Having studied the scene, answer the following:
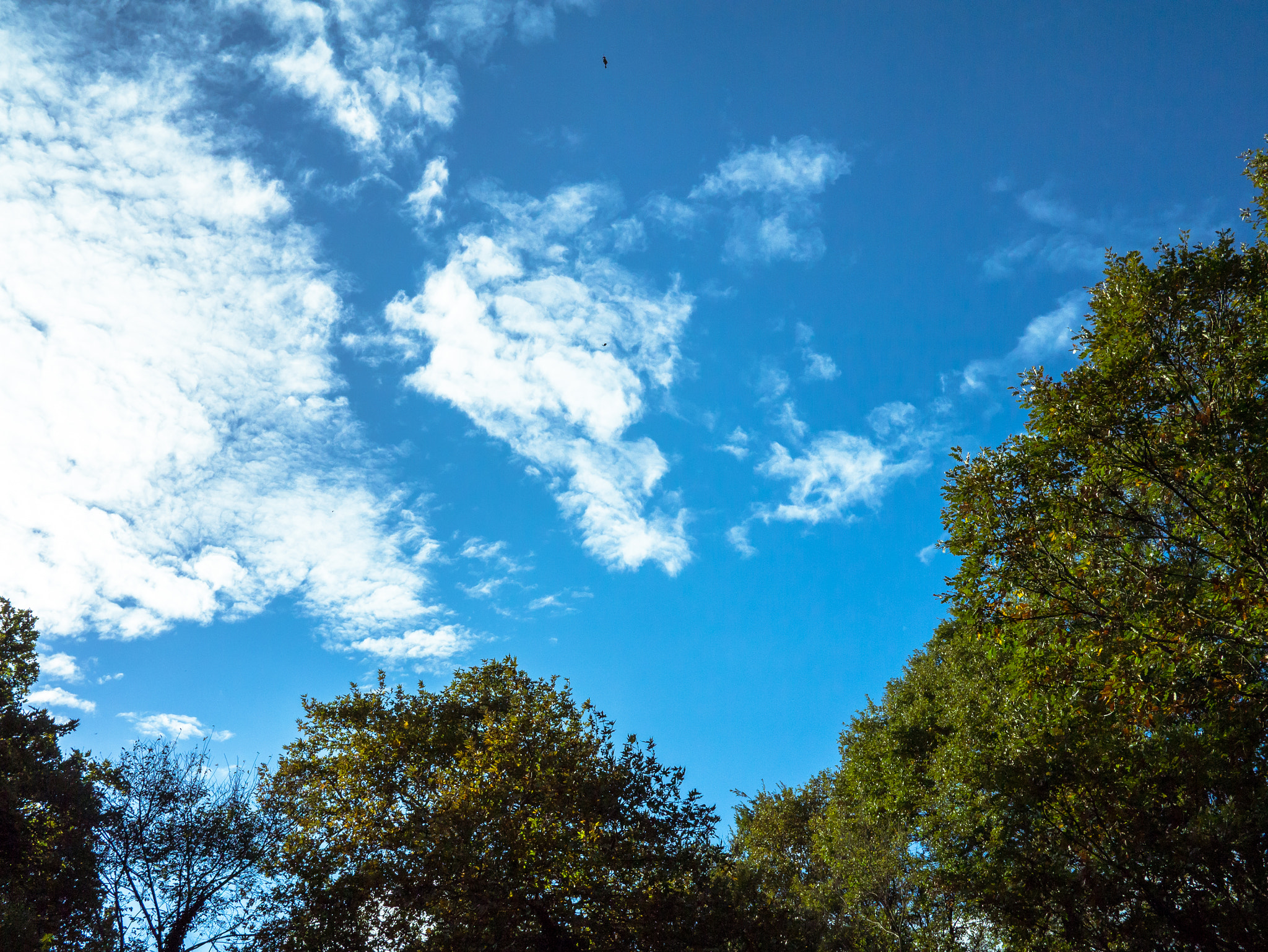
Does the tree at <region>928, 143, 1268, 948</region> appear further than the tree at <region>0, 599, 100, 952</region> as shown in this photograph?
No

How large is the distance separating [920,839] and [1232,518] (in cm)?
1916

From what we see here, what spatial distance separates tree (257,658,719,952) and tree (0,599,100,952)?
7.33m

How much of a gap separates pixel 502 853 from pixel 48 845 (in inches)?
704

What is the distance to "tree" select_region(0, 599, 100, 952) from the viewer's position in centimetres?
2234

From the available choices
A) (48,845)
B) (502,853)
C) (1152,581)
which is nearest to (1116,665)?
(1152,581)

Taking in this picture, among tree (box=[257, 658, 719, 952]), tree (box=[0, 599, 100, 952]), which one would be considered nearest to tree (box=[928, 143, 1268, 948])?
tree (box=[257, 658, 719, 952])

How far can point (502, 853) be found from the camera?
19.4m

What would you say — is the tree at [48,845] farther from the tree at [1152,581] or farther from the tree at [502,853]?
the tree at [1152,581]

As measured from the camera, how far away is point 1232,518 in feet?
39.6

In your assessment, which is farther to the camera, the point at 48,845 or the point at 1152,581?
the point at 48,845

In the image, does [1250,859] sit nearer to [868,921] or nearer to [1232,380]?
[868,921]

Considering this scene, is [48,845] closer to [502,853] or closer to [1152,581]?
[502,853]

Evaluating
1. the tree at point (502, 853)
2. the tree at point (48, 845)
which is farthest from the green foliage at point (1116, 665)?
the tree at point (48, 845)

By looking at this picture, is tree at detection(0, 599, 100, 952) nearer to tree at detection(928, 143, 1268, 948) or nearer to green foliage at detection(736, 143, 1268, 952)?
green foliage at detection(736, 143, 1268, 952)
